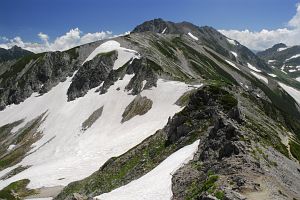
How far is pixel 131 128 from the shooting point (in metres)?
91.3

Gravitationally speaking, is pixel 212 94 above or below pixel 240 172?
above

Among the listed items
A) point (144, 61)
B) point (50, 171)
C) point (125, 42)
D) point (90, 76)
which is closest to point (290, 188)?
point (50, 171)

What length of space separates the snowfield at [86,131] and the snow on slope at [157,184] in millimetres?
35556

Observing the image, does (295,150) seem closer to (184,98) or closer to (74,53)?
(184,98)

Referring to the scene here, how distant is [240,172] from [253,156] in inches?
140

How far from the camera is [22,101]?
16412 cm

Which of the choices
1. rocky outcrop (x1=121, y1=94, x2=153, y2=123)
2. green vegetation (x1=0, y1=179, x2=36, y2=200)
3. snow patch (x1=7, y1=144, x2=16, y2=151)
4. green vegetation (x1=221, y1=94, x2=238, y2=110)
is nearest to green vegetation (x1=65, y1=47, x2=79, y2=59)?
snow patch (x1=7, y1=144, x2=16, y2=151)

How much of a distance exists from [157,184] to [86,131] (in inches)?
2812

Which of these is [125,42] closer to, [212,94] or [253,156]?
[212,94]

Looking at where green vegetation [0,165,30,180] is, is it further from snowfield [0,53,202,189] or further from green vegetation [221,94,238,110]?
green vegetation [221,94,238,110]

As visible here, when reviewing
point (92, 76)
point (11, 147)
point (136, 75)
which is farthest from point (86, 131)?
point (92, 76)

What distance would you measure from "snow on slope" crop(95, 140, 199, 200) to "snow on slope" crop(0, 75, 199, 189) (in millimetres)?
35623

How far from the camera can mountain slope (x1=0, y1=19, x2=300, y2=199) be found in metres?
33.5

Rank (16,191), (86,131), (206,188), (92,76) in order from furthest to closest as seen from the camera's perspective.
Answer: (92,76), (86,131), (16,191), (206,188)
